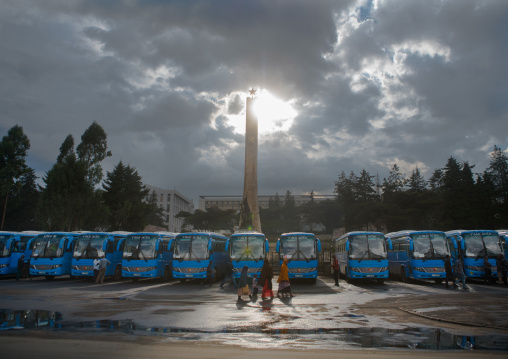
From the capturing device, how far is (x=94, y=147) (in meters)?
44.7

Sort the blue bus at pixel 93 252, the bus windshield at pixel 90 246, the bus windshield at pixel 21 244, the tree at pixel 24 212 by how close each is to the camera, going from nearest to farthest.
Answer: the blue bus at pixel 93 252 → the bus windshield at pixel 90 246 → the bus windshield at pixel 21 244 → the tree at pixel 24 212

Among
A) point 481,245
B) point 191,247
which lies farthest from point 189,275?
point 481,245

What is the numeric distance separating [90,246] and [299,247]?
12198 mm

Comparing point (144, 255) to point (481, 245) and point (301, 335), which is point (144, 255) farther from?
point (481, 245)

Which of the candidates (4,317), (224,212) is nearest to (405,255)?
(4,317)

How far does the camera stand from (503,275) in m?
21.0

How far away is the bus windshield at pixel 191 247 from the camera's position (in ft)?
72.2

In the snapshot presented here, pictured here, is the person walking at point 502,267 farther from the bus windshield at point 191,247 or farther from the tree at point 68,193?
the tree at point 68,193

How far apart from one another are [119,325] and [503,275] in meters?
19.8

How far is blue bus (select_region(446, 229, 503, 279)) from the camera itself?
2198 centimetres

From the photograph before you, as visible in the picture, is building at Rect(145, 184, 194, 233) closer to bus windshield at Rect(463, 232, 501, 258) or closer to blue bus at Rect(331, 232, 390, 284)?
blue bus at Rect(331, 232, 390, 284)

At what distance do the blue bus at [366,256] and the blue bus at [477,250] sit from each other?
4.17 m

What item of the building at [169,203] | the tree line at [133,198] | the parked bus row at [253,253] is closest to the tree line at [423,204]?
the tree line at [133,198]

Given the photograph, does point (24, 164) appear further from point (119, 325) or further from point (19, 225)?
point (119, 325)
